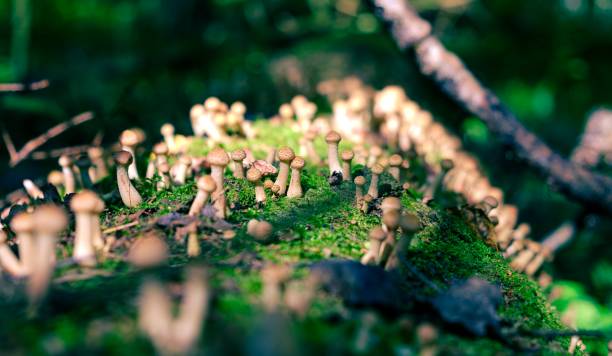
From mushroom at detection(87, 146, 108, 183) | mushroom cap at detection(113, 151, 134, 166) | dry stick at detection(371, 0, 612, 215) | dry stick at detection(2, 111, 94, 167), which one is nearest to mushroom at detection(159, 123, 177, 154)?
mushroom at detection(87, 146, 108, 183)

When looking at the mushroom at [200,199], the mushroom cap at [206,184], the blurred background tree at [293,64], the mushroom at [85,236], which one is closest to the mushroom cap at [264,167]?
the mushroom at [200,199]

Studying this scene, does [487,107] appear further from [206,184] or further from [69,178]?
[69,178]

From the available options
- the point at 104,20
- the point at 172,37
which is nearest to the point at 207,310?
the point at 172,37

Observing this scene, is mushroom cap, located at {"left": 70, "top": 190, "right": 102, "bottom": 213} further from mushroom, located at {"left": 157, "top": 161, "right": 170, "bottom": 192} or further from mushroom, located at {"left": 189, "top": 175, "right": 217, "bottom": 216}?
mushroom, located at {"left": 157, "top": 161, "right": 170, "bottom": 192}

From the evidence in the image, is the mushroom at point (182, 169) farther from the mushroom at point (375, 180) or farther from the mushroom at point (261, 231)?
the mushroom at point (375, 180)

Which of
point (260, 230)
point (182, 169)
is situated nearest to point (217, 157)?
point (260, 230)

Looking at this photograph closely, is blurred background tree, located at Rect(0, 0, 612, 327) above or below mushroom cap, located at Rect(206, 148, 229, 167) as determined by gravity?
above
